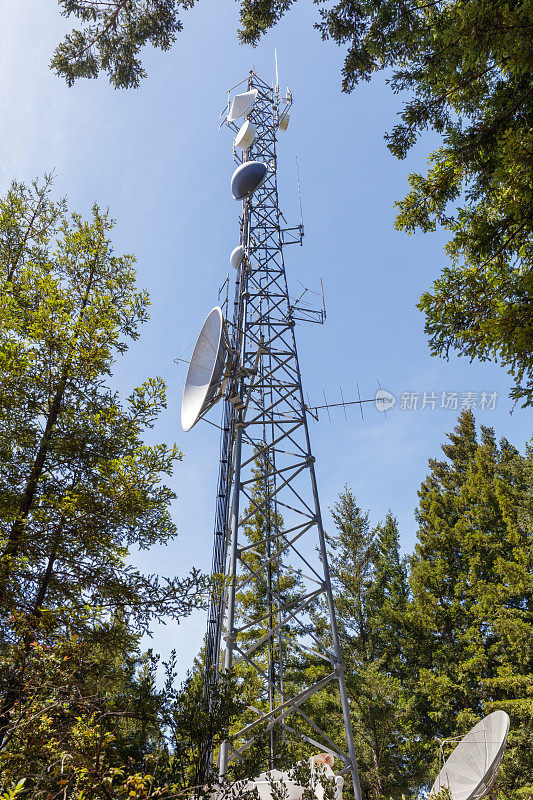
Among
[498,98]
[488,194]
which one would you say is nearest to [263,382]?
[488,194]

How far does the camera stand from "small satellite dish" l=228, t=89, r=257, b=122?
38.8 feet

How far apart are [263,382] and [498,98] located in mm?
5424

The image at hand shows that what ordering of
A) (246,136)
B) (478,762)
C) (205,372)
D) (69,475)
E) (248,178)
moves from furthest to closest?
(246,136) < (248,178) < (478,762) < (205,372) < (69,475)

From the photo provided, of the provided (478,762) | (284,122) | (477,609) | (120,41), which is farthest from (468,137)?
(477,609)

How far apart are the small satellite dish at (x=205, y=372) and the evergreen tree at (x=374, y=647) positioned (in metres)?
11.6

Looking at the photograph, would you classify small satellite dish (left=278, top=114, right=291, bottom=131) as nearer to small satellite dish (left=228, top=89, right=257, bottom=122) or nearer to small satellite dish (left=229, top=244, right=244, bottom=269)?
small satellite dish (left=228, top=89, right=257, bottom=122)

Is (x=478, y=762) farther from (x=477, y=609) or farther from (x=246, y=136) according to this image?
(x=246, y=136)

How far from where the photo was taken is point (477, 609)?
55.5 ft

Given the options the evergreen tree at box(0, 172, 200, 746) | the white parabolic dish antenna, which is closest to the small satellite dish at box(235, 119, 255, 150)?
the evergreen tree at box(0, 172, 200, 746)

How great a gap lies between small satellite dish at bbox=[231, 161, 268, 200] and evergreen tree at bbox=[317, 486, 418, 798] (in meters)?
14.2

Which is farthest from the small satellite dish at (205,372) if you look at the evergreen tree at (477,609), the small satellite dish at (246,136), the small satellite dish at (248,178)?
the evergreen tree at (477,609)

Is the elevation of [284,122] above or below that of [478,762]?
above

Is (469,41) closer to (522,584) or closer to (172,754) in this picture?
(172,754)

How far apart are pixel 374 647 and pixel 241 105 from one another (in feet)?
56.8
